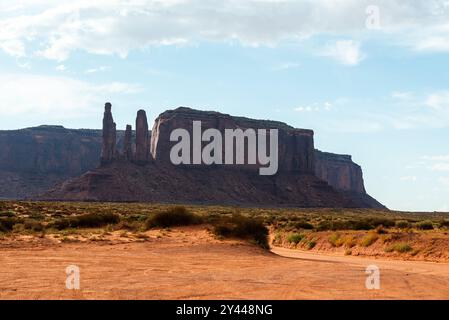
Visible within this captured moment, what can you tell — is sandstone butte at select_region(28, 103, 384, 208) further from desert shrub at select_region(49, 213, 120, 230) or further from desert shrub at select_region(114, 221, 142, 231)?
desert shrub at select_region(114, 221, 142, 231)

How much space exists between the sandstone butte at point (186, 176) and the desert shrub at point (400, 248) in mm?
103724

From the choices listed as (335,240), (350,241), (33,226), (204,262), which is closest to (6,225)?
(33,226)

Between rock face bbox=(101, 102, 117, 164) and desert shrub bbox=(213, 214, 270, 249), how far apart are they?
11724 centimetres

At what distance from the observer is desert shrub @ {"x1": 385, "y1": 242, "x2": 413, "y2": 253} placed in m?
28.5

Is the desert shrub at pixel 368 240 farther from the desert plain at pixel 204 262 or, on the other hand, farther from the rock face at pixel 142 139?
the rock face at pixel 142 139

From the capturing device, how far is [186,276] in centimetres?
1661

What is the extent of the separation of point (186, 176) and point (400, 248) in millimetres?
121035

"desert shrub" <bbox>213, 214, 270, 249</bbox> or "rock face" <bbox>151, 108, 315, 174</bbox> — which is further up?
"rock face" <bbox>151, 108, 315, 174</bbox>

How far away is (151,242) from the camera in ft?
95.4

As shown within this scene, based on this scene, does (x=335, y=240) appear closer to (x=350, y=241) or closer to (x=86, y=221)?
(x=350, y=241)

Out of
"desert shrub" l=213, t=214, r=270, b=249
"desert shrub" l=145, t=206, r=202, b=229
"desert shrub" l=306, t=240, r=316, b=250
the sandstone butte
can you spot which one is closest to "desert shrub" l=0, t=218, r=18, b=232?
"desert shrub" l=145, t=206, r=202, b=229
